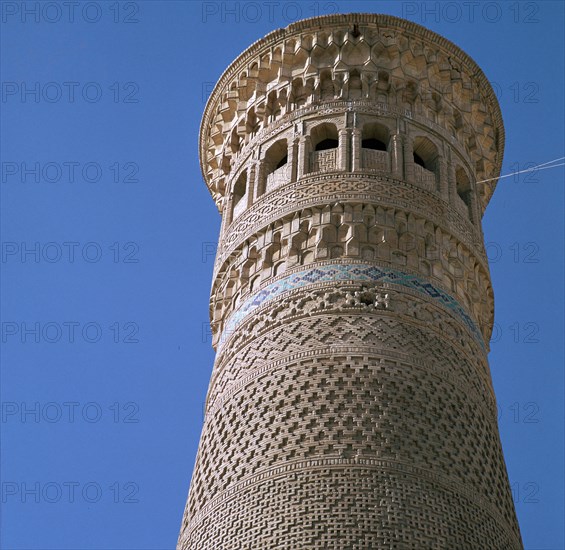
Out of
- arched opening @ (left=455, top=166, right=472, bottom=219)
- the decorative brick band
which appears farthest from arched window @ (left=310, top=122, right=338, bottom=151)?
the decorative brick band

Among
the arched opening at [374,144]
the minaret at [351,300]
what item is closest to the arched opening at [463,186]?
the minaret at [351,300]

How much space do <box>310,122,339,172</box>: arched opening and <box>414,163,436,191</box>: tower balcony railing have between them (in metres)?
0.51

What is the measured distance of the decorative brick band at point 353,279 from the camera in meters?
7.33

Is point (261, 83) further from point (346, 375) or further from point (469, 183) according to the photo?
point (346, 375)

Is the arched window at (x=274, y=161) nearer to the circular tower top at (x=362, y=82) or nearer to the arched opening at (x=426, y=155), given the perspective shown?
the circular tower top at (x=362, y=82)

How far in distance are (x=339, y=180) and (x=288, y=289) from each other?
85 centimetres

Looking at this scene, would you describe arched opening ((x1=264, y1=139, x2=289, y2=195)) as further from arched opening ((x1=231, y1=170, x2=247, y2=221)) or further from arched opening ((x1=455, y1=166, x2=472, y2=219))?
arched opening ((x1=455, y1=166, x2=472, y2=219))

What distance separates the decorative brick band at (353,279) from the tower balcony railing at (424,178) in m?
0.85

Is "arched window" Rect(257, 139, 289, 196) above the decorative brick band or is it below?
above

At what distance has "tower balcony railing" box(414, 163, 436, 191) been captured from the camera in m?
8.09

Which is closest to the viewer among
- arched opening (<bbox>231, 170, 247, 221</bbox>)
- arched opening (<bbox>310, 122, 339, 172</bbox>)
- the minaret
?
the minaret

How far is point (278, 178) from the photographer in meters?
8.20

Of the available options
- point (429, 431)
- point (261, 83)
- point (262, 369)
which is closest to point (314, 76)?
point (261, 83)

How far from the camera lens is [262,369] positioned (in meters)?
7.04
